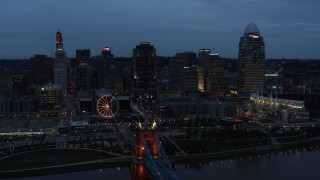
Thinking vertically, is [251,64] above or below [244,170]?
above

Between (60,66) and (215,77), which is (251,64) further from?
(60,66)

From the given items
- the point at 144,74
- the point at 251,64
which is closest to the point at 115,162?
the point at 144,74

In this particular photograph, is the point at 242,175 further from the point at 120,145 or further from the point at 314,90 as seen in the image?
the point at 314,90

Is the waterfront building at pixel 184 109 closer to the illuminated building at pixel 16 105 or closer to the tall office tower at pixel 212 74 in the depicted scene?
the illuminated building at pixel 16 105

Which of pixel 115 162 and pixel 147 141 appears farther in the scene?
pixel 147 141

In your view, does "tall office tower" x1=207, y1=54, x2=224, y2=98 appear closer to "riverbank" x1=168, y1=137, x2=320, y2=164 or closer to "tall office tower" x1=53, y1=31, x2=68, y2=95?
"tall office tower" x1=53, y1=31, x2=68, y2=95

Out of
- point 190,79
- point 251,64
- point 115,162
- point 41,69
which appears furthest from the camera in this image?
point 41,69

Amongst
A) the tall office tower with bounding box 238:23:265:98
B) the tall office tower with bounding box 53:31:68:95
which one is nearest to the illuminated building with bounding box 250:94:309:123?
the tall office tower with bounding box 238:23:265:98

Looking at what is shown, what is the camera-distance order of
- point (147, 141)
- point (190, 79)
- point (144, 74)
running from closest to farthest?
point (147, 141), point (144, 74), point (190, 79)
